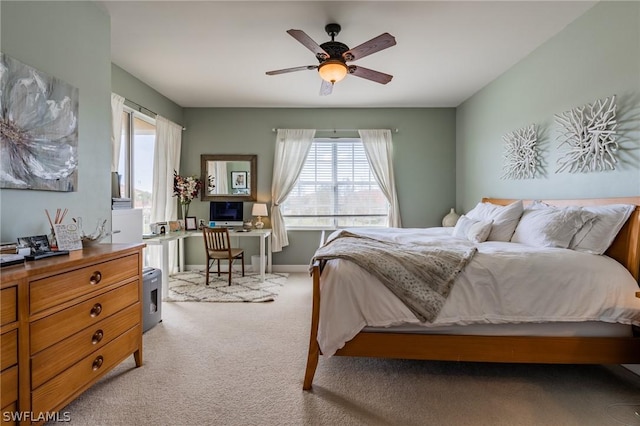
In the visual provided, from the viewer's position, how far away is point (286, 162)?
536 cm

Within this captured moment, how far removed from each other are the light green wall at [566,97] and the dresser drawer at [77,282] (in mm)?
3553

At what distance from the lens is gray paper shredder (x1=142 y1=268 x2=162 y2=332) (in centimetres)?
295

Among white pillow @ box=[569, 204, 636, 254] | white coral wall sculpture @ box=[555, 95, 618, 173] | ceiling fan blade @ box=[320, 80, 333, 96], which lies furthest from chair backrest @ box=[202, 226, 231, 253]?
white coral wall sculpture @ box=[555, 95, 618, 173]

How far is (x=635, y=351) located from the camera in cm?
195

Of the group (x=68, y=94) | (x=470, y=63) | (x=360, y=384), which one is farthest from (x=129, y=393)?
(x=470, y=63)

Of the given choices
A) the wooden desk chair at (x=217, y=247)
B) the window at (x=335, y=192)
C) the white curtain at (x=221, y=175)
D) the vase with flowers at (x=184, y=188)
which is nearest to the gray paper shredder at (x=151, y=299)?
the wooden desk chair at (x=217, y=247)

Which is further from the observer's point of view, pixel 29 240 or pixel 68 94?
pixel 68 94

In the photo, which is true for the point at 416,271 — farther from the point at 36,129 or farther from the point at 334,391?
the point at 36,129

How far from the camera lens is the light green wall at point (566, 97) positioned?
234 cm

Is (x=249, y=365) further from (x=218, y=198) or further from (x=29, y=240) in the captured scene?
(x=218, y=198)

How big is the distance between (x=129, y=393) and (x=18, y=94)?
187cm

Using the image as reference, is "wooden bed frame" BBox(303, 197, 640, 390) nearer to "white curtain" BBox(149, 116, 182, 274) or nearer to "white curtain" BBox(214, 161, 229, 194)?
"white curtain" BBox(149, 116, 182, 274)

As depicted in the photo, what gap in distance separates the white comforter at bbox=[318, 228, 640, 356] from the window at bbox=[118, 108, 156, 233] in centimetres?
319

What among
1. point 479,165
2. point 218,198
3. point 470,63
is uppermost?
point 470,63
